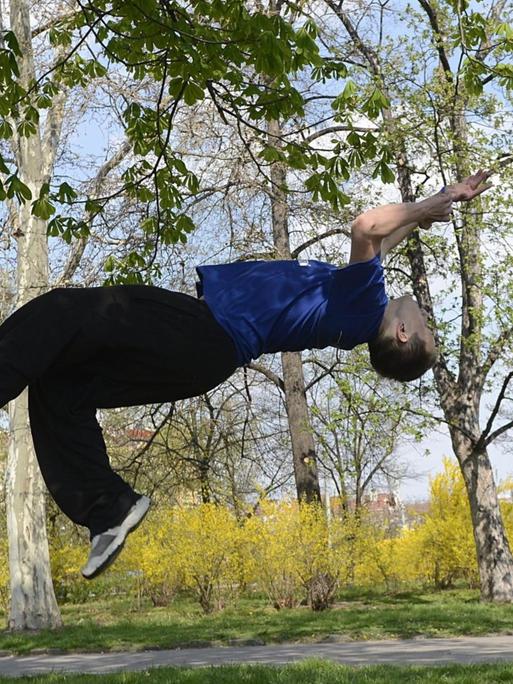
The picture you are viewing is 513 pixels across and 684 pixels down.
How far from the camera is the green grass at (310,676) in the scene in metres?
6.71

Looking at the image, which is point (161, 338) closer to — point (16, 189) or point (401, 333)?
point (401, 333)

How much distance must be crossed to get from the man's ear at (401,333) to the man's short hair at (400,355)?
0.05 feet

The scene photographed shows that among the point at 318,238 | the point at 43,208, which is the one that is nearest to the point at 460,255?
the point at 318,238

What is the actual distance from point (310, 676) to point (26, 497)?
10466 millimetres

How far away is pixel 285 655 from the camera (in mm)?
10750

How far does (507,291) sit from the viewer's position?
55.6 feet

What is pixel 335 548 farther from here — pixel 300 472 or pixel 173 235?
pixel 173 235

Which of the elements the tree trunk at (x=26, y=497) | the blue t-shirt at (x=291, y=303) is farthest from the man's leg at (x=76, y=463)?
the tree trunk at (x=26, y=497)

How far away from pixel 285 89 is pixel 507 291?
10265mm

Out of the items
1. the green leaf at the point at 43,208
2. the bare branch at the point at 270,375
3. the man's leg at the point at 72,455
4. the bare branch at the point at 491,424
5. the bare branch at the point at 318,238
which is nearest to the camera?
the man's leg at the point at 72,455

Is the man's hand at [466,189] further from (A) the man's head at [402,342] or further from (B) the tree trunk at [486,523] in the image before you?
(B) the tree trunk at [486,523]

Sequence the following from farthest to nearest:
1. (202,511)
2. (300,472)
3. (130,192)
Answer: (300,472)
(202,511)
(130,192)

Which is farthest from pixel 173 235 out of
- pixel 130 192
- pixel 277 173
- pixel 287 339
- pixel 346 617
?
pixel 346 617

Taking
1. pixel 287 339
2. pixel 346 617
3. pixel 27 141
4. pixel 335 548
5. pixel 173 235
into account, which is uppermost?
pixel 27 141
